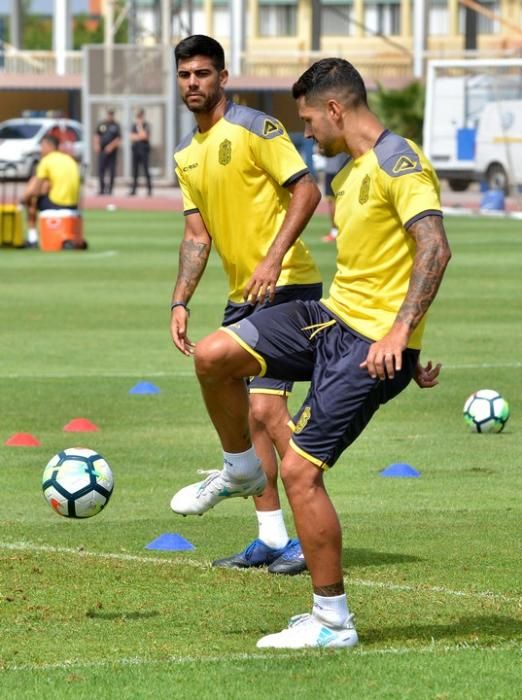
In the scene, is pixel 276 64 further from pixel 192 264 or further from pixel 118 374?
pixel 192 264

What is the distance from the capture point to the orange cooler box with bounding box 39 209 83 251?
1163 inches

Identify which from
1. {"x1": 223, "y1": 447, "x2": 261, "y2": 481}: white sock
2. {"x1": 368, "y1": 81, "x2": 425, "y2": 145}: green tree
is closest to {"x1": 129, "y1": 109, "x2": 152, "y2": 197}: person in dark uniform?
{"x1": 368, "y1": 81, "x2": 425, "y2": 145}: green tree

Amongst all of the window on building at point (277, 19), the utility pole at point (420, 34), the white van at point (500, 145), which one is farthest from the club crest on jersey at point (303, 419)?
the window on building at point (277, 19)

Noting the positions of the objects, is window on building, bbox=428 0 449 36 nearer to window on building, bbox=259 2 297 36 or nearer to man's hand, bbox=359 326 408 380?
window on building, bbox=259 2 297 36

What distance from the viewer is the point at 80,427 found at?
459 inches

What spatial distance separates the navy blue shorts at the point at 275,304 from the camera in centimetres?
789

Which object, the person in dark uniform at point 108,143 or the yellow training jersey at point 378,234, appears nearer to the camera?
the yellow training jersey at point 378,234

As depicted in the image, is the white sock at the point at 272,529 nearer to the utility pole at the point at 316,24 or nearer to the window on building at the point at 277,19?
the utility pole at the point at 316,24

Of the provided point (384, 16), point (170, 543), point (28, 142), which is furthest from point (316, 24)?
point (170, 543)

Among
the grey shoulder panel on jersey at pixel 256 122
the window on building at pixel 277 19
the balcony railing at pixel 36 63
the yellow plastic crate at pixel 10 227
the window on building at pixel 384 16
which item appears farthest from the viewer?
the window on building at pixel 277 19

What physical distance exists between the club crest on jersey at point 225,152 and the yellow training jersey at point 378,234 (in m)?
1.40

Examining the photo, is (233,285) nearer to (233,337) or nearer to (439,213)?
(233,337)

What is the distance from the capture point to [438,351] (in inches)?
637

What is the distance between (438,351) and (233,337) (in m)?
9.67
